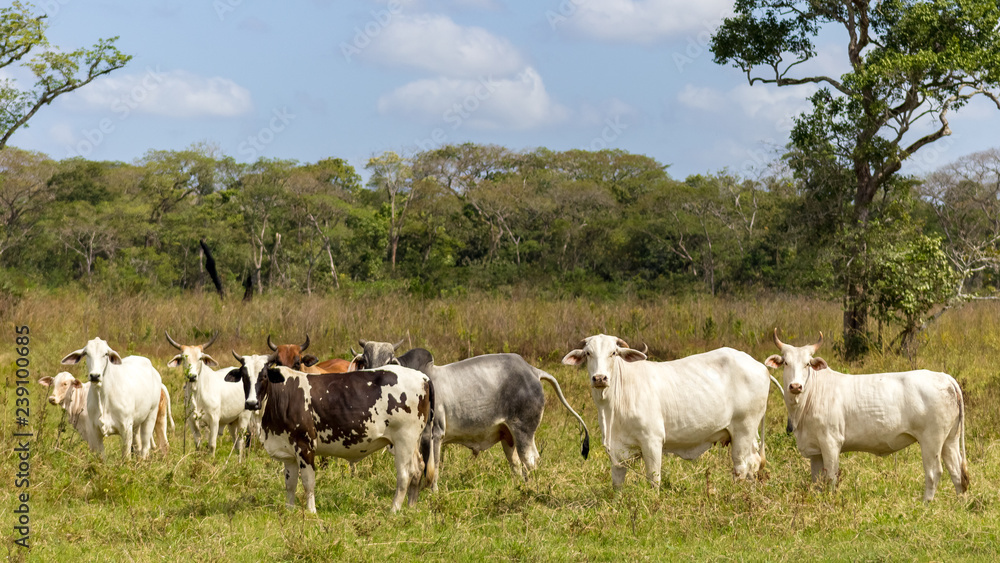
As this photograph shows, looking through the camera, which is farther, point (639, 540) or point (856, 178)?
point (856, 178)

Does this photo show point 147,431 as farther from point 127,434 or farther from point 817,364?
point 817,364

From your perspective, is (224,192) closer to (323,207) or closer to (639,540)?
(323,207)

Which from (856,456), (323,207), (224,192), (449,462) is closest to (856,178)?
(856,456)

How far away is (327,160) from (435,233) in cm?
1041

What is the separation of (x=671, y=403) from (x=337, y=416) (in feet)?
8.79

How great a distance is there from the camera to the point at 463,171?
48562 mm

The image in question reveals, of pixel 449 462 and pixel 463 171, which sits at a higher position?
pixel 463 171

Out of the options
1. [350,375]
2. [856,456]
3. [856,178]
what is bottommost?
[856,456]

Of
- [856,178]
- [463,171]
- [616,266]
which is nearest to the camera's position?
[856,178]

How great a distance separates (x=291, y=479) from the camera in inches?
301

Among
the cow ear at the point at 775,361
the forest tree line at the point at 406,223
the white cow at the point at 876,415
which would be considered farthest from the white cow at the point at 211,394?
the forest tree line at the point at 406,223

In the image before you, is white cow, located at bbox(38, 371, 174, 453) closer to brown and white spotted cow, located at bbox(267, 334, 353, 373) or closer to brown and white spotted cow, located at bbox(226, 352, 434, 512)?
brown and white spotted cow, located at bbox(267, 334, 353, 373)

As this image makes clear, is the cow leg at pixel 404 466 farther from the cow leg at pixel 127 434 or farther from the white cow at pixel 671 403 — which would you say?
the cow leg at pixel 127 434

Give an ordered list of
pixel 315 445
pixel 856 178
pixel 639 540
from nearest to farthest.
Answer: pixel 639 540
pixel 315 445
pixel 856 178
